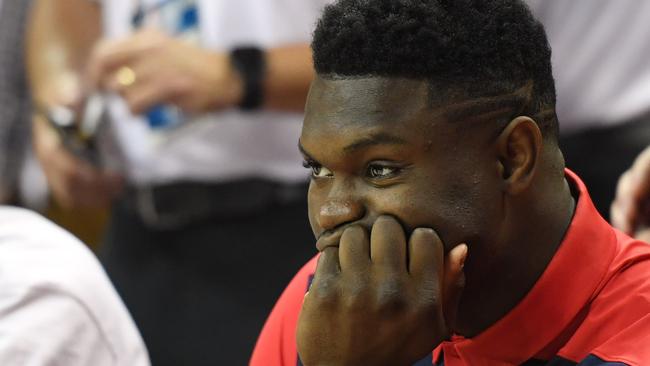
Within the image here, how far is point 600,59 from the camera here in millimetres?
2521

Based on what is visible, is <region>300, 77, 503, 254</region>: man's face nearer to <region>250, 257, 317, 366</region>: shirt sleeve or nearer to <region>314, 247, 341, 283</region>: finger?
<region>314, 247, 341, 283</region>: finger

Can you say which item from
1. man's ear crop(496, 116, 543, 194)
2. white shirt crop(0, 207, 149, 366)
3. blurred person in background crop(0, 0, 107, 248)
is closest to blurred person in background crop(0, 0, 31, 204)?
blurred person in background crop(0, 0, 107, 248)

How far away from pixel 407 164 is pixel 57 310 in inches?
25.7

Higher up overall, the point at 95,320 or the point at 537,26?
the point at 537,26

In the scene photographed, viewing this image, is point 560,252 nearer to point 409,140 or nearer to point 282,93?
point 409,140

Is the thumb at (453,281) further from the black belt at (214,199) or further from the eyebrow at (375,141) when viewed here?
the black belt at (214,199)

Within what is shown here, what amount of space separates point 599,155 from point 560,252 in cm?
100

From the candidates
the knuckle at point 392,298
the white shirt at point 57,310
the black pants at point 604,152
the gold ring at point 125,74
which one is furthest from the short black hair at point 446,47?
the gold ring at point 125,74

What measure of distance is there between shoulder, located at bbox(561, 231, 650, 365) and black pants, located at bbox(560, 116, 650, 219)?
86cm

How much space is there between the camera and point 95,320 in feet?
6.03

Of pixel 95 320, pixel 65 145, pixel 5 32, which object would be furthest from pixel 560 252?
pixel 5 32

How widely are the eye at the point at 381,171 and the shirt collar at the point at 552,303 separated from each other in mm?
230

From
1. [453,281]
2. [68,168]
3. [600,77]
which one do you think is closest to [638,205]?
[453,281]

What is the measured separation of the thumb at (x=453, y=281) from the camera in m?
1.40
